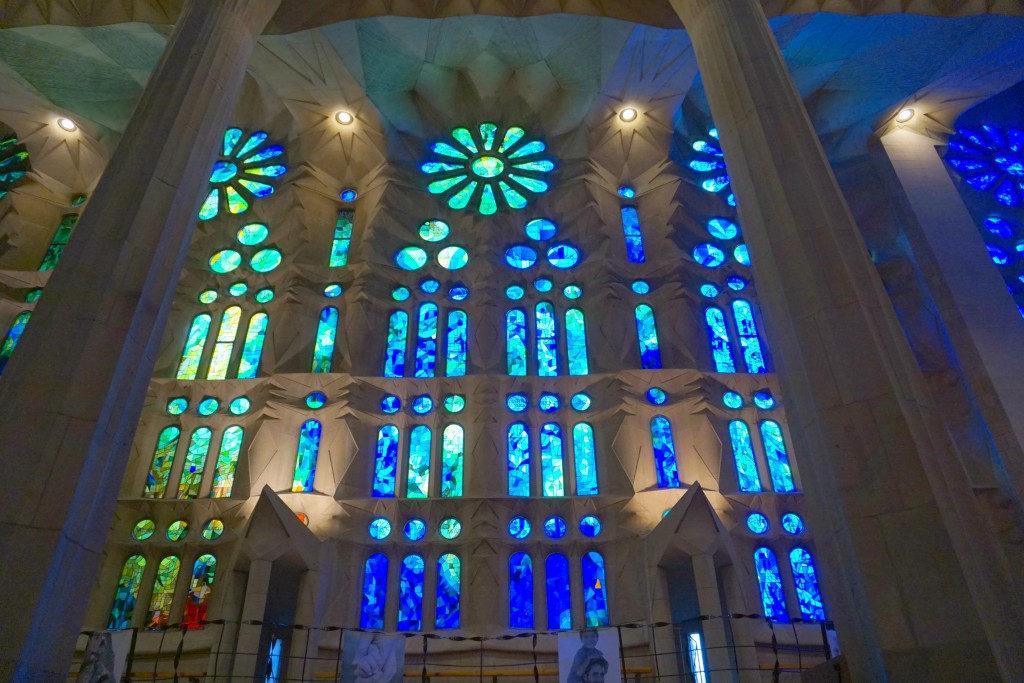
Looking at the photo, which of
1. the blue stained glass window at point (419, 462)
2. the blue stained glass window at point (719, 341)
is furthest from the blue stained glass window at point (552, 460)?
the blue stained glass window at point (719, 341)

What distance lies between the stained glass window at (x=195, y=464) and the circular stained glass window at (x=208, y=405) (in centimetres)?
46

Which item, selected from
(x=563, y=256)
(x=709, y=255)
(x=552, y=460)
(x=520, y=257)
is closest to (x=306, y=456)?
(x=552, y=460)

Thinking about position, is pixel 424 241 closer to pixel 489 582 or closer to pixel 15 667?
pixel 489 582

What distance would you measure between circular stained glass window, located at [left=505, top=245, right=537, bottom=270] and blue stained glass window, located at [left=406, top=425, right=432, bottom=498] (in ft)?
18.9

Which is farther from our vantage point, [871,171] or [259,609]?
[871,171]

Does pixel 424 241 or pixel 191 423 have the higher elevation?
pixel 424 241

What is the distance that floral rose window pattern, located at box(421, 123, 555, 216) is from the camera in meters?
22.8

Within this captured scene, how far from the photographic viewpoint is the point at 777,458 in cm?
1802

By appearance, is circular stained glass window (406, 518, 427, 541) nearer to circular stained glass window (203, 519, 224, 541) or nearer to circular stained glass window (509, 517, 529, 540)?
circular stained glass window (509, 517, 529, 540)

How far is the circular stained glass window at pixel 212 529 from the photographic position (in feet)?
54.9

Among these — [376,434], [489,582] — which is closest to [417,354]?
[376,434]

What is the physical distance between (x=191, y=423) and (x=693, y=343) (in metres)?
12.9

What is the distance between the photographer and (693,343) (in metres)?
19.1

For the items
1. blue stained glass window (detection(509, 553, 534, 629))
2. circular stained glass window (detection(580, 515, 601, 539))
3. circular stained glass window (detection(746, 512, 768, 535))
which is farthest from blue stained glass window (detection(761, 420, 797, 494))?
blue stained glass window (detection(509, 553, 534, 629))
